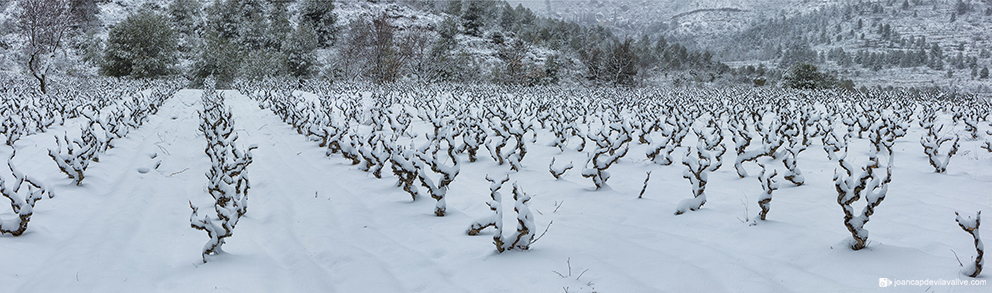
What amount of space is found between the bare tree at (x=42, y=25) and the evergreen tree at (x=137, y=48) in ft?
38.5

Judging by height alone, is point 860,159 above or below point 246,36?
below

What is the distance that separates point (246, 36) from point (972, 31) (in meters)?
160

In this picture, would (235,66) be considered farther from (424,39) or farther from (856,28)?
(856,28)

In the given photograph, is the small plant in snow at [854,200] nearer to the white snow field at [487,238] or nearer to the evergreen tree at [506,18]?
the white snow field at [487,238]

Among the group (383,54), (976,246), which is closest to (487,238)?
(976,246)

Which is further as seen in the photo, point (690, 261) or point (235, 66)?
point (235, 66)

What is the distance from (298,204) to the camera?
14.4 ft

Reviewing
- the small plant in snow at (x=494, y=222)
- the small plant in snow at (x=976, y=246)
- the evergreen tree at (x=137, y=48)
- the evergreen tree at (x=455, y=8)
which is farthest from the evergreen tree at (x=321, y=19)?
the small plant in snow at (x=976, y=246)

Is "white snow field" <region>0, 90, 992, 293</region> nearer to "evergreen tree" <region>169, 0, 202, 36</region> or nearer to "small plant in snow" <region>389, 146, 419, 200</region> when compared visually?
"small plant in snow" <region>389, 146, 419, 200</region>

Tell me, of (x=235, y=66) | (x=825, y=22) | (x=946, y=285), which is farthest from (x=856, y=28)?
(x=946, y=285)

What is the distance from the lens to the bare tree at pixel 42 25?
16.4m

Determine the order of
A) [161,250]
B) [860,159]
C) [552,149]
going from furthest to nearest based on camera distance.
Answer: [552,149] → [860,159] → [161,250]

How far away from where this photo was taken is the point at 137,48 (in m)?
29.7

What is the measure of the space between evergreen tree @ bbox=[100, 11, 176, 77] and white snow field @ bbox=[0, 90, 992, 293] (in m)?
30.2
